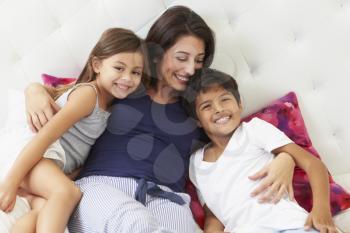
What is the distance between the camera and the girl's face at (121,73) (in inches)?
52.0

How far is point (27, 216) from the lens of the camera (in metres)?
1.11

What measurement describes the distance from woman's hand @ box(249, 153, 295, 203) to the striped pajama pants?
0.71 ft

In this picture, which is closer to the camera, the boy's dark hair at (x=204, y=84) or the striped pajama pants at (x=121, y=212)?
the striped pajama pants at (x=121, y=212)

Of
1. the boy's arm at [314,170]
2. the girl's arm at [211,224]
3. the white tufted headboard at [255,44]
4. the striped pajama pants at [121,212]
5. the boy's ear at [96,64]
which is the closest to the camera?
the striped pajama pants at [121,212]

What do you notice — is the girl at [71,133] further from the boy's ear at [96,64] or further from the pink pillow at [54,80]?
the pink pillow at [54,80]

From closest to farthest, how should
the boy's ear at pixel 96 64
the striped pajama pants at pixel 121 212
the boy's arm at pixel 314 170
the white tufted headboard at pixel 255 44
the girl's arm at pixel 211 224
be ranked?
the striped pajama pants at pixel 121 212
the boy's arm at pixel 314 170
the girl's arm at pixel 211 224
the boy's ear at pixel 96 64
the white tufted headboard at pixel 255 44

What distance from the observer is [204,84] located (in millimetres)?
1337

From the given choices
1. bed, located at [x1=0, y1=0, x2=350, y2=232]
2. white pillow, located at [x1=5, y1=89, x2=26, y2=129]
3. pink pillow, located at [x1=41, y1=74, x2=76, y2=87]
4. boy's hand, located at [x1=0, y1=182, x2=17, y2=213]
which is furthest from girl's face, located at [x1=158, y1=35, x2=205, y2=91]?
boy's hand, located at [x1=0, y1=182, x2=17, y2=213]

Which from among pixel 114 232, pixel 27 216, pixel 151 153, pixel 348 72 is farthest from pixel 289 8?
pixel 27 216

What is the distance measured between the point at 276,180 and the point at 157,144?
386 millimetres

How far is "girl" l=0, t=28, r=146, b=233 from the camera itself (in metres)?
1.12

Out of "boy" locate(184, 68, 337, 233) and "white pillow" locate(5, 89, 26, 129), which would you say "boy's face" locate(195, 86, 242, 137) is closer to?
"boy" locate(184, 68, 337, 233)

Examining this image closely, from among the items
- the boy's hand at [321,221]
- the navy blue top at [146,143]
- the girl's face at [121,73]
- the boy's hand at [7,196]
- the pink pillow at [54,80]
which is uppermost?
the pink pillow at [54,80]

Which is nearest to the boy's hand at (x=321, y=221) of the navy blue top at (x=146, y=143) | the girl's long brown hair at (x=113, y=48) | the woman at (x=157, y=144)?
the woman at (x=157, y=144)
